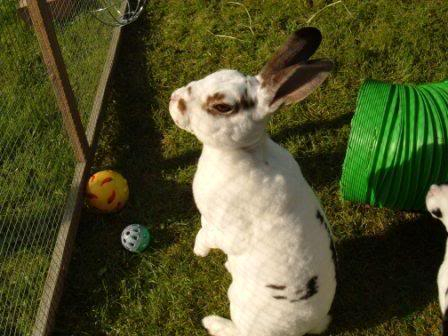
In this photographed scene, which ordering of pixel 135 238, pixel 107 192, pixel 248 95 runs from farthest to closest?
pixel 107 192, pixel 135 238, pixel 248 95

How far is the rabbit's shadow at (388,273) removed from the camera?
12.4 ft

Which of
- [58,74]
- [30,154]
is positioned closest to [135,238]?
[30,154]

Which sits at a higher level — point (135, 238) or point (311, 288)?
point (311, 288)

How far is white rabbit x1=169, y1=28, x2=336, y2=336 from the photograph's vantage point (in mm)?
2725

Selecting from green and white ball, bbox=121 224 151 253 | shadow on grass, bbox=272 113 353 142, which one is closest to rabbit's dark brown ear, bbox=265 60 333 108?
green and white ball, bbox=121 224 151 253

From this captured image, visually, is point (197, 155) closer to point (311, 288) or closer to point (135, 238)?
point (135, 238)

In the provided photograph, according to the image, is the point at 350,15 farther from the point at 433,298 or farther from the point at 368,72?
the point at 433,298

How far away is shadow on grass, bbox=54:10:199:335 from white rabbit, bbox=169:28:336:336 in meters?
1.04

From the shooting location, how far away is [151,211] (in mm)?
4414

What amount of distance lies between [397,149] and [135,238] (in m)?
1.89

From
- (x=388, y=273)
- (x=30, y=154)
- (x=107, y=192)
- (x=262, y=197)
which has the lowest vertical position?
(x=388, y=273)

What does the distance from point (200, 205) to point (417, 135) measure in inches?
59.1

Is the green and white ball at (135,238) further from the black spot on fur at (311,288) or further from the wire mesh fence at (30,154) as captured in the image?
the black spot on fur at (311,288)

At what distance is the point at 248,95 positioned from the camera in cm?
274
